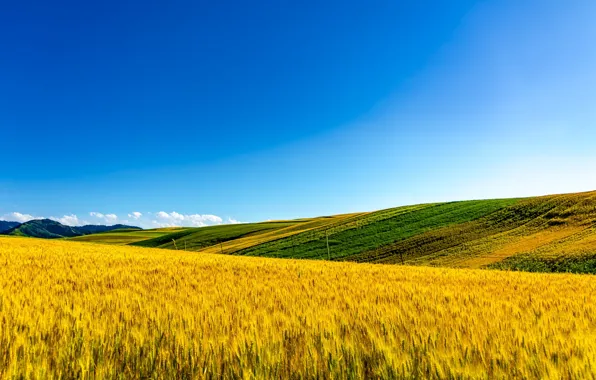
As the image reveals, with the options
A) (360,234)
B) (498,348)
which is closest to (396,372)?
(498,348)

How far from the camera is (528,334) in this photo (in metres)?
3.85

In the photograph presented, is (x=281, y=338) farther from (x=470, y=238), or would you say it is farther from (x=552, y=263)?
(x=470, y=238)

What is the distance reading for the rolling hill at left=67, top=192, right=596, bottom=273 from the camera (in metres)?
32.7

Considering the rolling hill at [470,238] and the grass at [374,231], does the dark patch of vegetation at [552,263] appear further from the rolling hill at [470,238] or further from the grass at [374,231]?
the grass at [374,231]

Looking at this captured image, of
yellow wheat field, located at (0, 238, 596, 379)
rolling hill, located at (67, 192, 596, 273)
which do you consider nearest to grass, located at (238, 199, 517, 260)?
rolling hill, located at (67, 192, 596, 273)

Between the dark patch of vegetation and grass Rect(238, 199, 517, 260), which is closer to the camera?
the dark patch of vegetation

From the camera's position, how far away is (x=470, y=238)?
147 ft

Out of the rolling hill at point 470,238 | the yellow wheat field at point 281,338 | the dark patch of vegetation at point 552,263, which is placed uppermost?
the yellow wheat field at point 281,338

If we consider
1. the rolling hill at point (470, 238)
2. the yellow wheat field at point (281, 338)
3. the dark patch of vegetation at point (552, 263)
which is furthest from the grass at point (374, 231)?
the yellow wheat field at point (281, 338)

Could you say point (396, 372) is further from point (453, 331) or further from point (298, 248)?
point (298, 248)

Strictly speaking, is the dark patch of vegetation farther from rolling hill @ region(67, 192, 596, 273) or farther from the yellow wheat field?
the yellow wheat field

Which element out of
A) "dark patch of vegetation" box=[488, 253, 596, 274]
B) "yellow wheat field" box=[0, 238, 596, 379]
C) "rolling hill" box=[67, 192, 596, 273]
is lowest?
"dark patch of vegetation" box=[488, 253, 596, 274]

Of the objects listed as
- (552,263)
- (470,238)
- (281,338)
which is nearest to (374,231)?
(470,238)

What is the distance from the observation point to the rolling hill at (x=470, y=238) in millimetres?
32719
